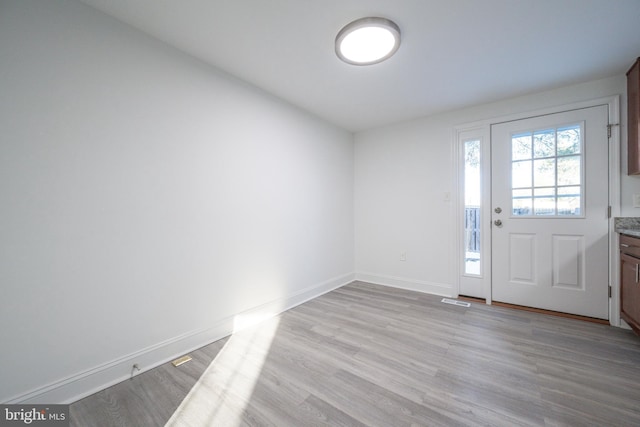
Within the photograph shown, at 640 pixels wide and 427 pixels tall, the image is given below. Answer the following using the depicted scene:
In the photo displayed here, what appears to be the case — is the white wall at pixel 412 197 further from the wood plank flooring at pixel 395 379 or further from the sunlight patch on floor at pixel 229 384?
the sunlight patch on floor at pixel 229 384

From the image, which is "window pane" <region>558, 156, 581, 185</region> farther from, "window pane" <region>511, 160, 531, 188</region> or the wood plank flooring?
the wood plank flooring

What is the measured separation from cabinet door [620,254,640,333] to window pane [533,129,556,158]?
1.14 m

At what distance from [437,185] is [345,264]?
1.73m

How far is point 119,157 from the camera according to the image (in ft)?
5.26

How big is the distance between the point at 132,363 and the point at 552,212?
13.1 feet

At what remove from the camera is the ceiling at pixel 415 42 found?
1.52 metres

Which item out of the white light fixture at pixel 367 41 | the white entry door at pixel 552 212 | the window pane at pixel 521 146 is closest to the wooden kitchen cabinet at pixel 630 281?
the white entry door at pixel 552 212

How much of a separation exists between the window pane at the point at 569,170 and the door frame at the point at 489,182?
215mm

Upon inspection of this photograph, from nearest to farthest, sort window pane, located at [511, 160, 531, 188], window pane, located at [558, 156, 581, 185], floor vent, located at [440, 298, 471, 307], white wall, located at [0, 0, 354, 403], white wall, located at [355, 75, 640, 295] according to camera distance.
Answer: white wall, located at [0, 0, 354, 403] → window pane, located at [558, 156, 581, 185] → window pane, located at [511, 160, 531, 188] → floor vent, located at [440, 298, 471, 307] → white wall, located at [355, 75, 640, 295]

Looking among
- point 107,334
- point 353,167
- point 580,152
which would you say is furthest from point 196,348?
point 580,152

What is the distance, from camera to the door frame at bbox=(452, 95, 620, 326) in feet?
7.45

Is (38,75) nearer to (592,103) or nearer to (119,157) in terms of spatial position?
(119,157)

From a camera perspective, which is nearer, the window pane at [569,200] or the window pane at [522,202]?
the window pane at [569,200]

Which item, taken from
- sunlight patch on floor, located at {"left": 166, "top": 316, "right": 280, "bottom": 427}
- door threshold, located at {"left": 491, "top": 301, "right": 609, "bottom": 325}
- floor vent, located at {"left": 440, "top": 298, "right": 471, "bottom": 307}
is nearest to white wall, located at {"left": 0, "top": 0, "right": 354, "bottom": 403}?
sunlight patch on floor, located at {"left": 166, "top": 316, "right": 280, "bottom": 427}
